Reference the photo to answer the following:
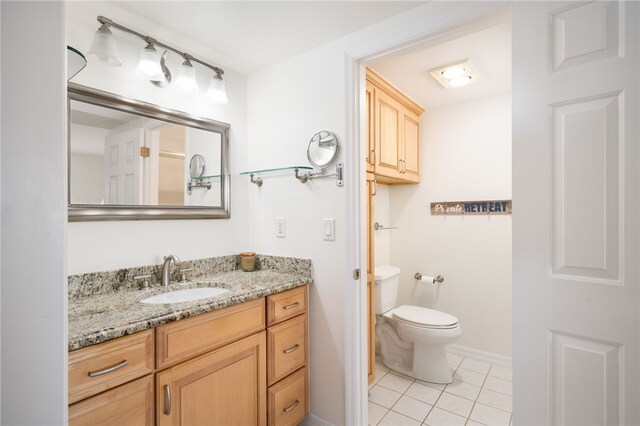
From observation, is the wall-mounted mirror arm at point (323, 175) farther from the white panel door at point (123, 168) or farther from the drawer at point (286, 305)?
the white panel door at point (123, 168)

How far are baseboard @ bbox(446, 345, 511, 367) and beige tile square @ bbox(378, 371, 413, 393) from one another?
26.7 inches

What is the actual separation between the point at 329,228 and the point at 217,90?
106cm

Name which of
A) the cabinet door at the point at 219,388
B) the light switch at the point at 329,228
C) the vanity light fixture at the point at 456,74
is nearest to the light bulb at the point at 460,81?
the vanity light fixture at the point at 456,74

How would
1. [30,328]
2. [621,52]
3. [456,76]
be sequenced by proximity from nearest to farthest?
1. [30,328]
2. [621,52]
3. [456,76]

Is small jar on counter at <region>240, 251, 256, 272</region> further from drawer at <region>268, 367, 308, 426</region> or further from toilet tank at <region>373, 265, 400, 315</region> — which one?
toilet tank at <region>373, 265, 400, 315</region>

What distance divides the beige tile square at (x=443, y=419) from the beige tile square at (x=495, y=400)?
0.95 feet

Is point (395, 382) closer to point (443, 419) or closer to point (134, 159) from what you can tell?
point (443, 419)

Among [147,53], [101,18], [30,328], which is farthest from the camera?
[147,53]

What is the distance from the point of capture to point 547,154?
1.12 metres

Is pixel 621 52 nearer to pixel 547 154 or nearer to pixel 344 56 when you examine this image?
pixel 547 154

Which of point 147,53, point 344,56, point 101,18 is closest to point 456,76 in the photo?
point 344,56

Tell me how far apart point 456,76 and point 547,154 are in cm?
133

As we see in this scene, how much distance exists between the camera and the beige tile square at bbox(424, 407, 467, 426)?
6.15 ft

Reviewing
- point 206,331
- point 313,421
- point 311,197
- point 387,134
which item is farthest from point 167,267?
point 387,134
